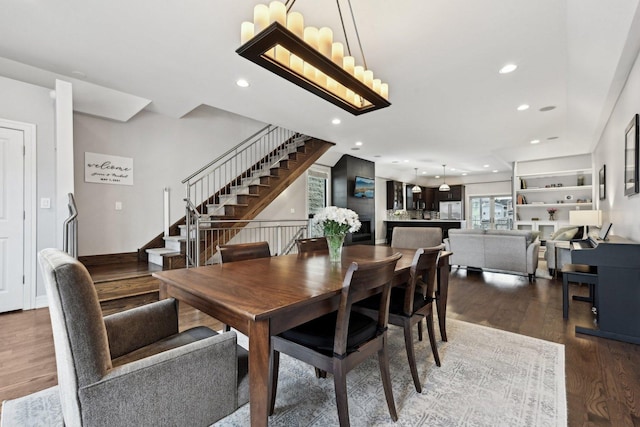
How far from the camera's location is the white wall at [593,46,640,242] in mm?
2810

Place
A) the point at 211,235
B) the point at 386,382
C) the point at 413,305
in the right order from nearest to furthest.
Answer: the point at 386,382 → the point at 413,305 → the point at 211,235

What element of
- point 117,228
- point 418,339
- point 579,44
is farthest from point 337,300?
point 117,228

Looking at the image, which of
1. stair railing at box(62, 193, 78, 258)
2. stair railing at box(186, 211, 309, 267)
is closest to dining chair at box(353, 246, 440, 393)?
stair railing at box(186, 211, 309, 267)

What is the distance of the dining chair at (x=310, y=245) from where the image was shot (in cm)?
274

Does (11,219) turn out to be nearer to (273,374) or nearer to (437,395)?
(273,374)

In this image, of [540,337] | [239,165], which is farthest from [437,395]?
[239,165]

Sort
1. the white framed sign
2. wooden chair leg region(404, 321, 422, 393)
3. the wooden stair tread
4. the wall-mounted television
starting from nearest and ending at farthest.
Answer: wooden chair leg region(404, 321, 422, 393)
the wooden stair tread
the white framed sign
the wall-mounted television

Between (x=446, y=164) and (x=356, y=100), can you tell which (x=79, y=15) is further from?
(x=446, y=164)

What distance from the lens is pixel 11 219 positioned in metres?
3.31

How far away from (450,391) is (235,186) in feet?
15.9

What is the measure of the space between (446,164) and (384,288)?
28.0 ft

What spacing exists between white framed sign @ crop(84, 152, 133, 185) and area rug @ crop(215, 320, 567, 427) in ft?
12.4

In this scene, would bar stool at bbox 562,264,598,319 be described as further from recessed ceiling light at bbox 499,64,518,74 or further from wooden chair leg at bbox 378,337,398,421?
wooden chair leg at bbox 378,337,398,421

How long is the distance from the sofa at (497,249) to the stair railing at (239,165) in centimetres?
377
